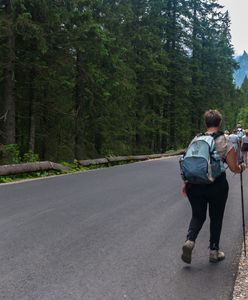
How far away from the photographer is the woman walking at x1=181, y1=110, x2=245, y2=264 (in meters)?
5.59

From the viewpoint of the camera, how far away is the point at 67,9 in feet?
66.4

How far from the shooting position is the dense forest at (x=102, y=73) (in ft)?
63.5

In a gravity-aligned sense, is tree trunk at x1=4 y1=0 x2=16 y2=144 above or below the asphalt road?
above

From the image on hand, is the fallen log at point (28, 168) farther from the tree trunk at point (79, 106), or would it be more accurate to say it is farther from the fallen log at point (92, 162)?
the tree trunk at point (79, 106)

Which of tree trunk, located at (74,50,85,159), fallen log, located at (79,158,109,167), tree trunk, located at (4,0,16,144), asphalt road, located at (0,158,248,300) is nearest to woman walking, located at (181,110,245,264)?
asphalt road, located at (0,158,248,300)

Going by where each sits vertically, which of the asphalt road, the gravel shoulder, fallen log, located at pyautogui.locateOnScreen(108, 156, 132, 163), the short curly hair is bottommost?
the gravel shoulder

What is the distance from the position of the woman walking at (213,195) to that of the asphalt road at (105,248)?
0.92 feet

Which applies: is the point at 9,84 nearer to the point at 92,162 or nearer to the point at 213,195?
the point at 92,162

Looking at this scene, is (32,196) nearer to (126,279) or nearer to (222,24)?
(126,279)

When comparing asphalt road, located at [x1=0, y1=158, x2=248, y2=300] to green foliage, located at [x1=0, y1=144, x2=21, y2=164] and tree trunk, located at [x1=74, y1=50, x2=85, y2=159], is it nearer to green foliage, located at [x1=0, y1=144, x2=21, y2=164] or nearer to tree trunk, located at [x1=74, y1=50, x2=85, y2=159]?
green foliage, located at [x1=0, y1=144, x2=21, y2=164]

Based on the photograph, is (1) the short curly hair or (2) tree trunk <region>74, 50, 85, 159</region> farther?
(2) tree trunk <region>74, 50, 85, 159</region>

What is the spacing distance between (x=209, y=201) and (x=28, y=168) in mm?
10814

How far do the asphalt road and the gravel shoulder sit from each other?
0.27ft

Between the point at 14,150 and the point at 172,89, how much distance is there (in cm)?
2672
